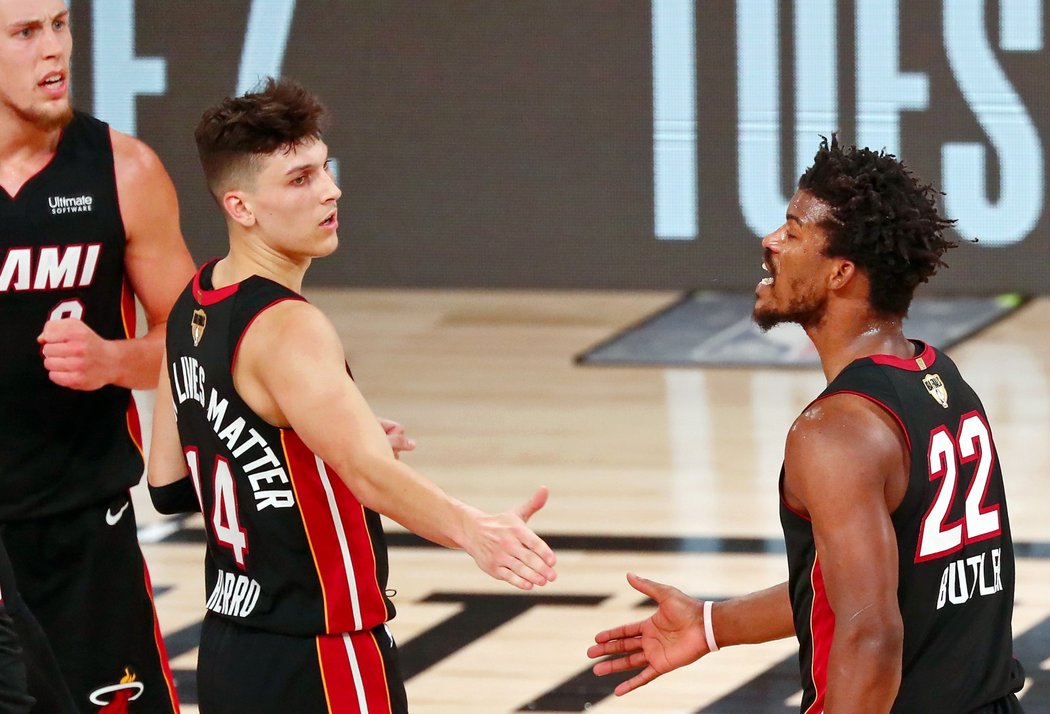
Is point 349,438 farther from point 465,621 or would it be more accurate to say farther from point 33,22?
point 465,621

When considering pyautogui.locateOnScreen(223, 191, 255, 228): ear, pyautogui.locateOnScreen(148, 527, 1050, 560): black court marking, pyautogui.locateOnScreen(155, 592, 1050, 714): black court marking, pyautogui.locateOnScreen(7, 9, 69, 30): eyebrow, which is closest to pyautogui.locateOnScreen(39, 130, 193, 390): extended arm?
pyautogui.locateOnScreen(7, 9, 69, 30): eyebrow

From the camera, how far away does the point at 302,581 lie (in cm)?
284

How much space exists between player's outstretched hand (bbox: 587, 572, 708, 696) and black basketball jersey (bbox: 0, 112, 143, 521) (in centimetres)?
116

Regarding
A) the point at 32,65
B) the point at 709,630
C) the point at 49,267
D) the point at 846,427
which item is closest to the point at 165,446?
the point at 49,267

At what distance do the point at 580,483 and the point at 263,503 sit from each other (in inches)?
146

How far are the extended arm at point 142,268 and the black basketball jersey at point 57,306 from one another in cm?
3

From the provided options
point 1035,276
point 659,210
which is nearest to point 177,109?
point 659,210

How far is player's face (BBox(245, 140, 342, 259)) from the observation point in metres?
2.87

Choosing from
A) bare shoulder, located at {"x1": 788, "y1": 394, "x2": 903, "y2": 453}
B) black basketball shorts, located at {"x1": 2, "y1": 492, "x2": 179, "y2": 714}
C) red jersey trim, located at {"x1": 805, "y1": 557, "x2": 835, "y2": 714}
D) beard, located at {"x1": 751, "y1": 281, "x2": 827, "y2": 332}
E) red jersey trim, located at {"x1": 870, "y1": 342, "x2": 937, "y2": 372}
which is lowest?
black basketball shorts, located at {"x1": 2, "y1": 492, "x2": 179, "y2": 714}

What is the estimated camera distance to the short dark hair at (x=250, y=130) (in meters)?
2.86

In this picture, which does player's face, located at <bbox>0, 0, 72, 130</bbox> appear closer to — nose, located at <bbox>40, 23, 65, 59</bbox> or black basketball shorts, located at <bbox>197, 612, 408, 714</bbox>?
nose, located at <bbox>40, 23, 65, 59</bbox>

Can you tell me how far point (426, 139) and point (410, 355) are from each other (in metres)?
1.31

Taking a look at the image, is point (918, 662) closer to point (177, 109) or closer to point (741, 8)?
point (741, 8)

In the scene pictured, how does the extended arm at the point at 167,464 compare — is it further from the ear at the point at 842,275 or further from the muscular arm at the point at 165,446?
the ear at the point at 842,275
